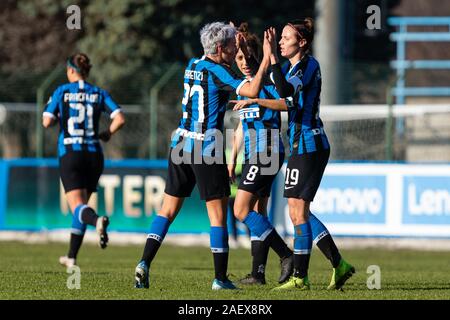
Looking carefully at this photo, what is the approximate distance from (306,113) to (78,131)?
12.9 ft

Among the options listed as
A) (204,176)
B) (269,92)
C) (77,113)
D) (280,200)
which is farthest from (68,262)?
(280,200)

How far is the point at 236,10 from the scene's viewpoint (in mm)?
31125

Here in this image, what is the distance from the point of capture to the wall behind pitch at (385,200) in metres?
18.7

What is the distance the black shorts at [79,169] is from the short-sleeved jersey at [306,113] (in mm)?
3751

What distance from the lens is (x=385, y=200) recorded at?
19.0 m

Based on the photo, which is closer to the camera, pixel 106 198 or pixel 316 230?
pixel 316 230

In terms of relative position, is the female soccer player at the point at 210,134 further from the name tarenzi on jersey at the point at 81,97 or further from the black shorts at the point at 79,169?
the name tarenzi on jersey at the point at 81,97

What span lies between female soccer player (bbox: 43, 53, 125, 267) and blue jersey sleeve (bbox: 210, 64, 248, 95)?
3.56 m

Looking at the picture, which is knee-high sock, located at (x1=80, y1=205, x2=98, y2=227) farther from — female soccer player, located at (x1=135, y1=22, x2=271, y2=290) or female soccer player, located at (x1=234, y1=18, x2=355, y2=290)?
female soccer player, located at (x1=234, y1=18, x2=355, y2=290)

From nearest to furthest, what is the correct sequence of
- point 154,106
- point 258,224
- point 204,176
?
point 204,176 → point 258,224 → point 154,106

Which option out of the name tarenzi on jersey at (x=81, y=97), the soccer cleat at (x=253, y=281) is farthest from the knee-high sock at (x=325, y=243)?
the name tarenzi on jersey at (x=81, y=97)

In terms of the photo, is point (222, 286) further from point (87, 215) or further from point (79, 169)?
point (79, 169)

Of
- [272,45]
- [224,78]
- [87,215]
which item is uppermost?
[272,45]

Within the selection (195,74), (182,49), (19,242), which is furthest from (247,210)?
(182,49)
